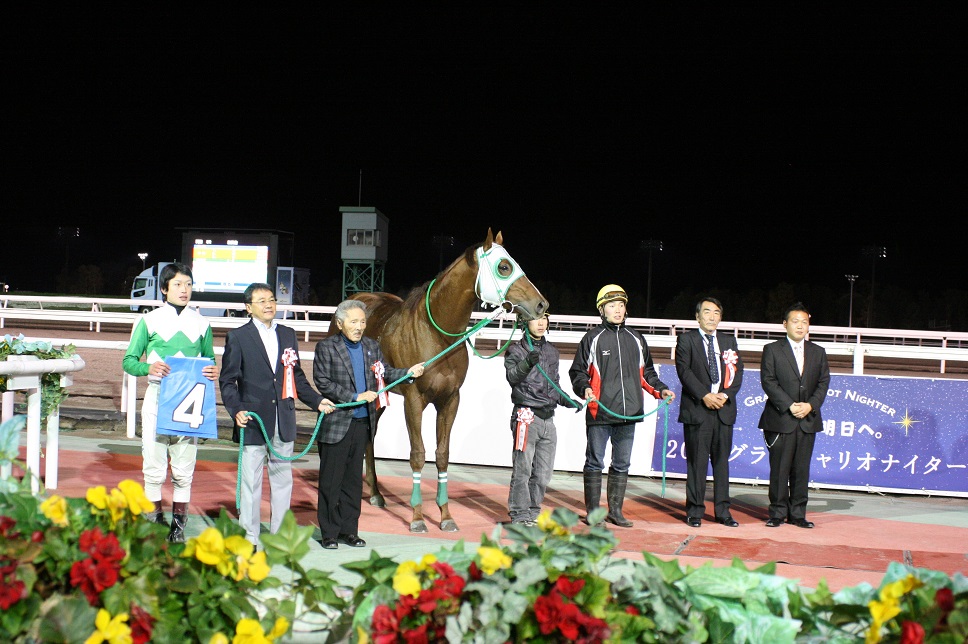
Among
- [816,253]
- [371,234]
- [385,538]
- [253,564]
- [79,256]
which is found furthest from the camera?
[79,256]

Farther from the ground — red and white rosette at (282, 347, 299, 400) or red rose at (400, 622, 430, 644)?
red and white rosette at (282, 347, 299, 400)

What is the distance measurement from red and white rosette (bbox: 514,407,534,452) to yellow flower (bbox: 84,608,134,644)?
4.07 metres

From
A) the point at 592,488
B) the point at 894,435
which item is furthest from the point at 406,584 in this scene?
the point at 894,435

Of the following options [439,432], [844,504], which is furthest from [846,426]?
[439,432]

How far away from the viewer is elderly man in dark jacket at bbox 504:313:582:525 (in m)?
5.91

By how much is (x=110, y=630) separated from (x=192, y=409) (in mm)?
3066

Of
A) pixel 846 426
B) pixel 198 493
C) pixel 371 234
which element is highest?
pixel 371 234

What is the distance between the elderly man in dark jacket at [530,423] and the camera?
5.91 meters

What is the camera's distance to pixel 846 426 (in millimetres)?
7527

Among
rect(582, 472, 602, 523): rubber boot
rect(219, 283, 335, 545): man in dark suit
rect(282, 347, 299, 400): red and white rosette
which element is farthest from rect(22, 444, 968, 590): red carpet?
rect(282, 347, 299, 400): red and white rosette

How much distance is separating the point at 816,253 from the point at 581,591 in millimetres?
72623

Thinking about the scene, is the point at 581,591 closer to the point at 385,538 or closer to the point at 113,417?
the point at 385,538

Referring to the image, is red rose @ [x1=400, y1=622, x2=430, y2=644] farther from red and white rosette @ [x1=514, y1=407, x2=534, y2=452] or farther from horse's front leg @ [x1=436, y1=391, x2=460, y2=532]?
red and white rosette @ [x1=514, y1=407, x2=534, y2=452]

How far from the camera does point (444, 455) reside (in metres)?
5.98
